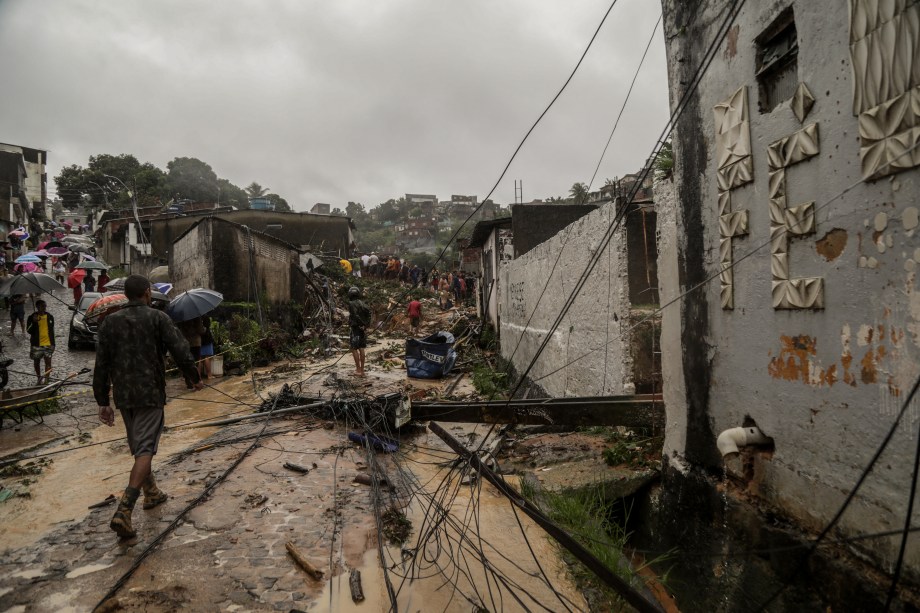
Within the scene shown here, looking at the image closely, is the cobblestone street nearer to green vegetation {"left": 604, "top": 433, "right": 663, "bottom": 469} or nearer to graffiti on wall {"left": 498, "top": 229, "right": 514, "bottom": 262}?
green vegetation {"left": 604, "top": 433, "right": 663, "bottom": 469}

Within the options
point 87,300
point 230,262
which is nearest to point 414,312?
point 230,262

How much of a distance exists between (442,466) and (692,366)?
2828mm

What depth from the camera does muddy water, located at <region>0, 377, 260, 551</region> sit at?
12.7 feet

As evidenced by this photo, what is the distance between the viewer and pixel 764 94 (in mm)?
3191

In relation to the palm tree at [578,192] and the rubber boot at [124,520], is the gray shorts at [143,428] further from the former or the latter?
the palm tree at [578,192]

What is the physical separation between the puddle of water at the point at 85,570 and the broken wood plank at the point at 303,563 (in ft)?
3.68

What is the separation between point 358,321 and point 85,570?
23.8 ft

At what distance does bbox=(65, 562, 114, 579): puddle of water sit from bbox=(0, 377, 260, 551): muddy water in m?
0.73

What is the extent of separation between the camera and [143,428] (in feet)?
12.8

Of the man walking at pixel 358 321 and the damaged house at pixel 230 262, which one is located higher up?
the damaged house at pixel 230 262

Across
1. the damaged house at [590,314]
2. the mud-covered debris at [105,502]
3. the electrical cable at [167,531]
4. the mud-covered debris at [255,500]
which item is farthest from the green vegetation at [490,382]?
the mud-covered debris at [105,502]

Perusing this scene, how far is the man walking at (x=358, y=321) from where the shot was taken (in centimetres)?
1012

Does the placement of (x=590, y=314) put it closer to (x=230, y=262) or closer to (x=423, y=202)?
(x=230, y=262)

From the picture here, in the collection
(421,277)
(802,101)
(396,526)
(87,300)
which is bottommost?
(396,526)
